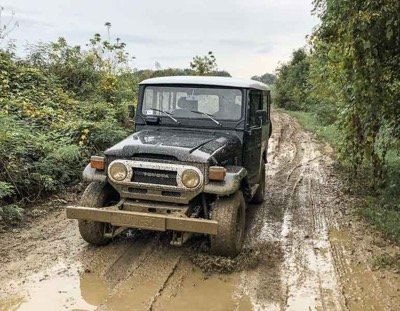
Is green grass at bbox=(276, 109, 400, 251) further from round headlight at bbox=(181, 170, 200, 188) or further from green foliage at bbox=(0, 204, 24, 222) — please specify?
green foliage at bbox=(0, 204, 24, 222)

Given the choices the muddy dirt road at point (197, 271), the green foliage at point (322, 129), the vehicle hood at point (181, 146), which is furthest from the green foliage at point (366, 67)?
the green foliage at point (322, 129)

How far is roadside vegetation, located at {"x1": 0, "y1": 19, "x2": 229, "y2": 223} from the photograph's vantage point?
765 cm

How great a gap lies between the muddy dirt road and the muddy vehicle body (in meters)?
0.31

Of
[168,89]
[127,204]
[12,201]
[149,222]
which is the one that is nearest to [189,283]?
[149,222]

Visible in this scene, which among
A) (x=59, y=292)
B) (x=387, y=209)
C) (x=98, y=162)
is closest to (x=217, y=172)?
(x=98, y=162)

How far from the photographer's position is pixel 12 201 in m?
7.35

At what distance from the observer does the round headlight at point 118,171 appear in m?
5.34

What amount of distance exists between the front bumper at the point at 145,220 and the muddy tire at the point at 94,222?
0.86 ft

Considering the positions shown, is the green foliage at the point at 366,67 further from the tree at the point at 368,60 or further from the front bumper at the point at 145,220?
the front bumper at the point at 145,220

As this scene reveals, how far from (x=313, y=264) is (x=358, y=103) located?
287 cm

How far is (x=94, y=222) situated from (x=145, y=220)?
0.78 m

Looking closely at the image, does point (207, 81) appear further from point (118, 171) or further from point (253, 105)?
point (118, 171)

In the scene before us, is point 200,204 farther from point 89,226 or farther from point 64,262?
point 64,262

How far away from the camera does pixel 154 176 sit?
17.4 ft
